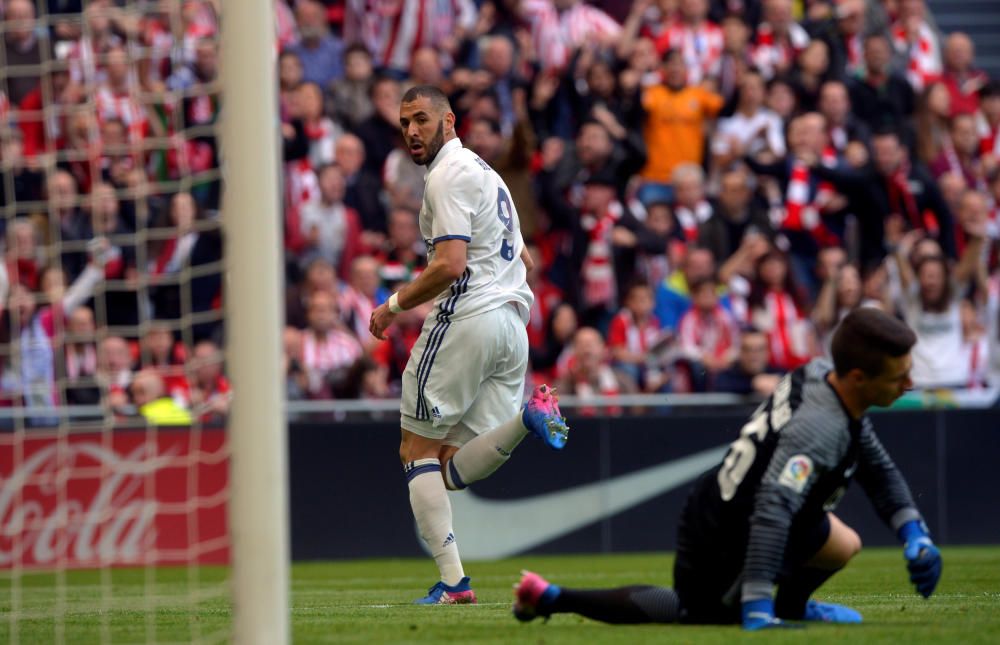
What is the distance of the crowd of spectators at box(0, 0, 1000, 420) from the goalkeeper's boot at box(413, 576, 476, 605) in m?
4.02

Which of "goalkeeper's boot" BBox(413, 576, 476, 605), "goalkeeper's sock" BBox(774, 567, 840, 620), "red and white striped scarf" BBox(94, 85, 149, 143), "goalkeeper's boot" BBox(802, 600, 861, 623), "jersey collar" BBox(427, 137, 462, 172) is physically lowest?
"goalkeeper's boot" BBox(413, 576, 476, 605)

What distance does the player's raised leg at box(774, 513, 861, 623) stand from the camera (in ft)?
18.1

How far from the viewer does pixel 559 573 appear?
10.5 meters

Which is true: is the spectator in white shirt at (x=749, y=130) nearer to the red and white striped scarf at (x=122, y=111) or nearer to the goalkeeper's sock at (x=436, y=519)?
the red and white striped scarf at (x=122, y=111)

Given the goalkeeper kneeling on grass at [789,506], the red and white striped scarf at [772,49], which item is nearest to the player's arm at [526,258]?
the goalkeeper kneeling on grass at [789,506]

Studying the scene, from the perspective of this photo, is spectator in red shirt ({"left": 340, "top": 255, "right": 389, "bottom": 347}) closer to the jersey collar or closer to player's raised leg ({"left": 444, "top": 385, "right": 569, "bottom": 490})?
player's raised leg ({"left": 444, "top": 385, "right": 569, "bottom": 490})

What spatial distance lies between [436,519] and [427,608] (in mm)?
535

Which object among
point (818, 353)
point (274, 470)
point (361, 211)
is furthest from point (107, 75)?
point (274, 470)

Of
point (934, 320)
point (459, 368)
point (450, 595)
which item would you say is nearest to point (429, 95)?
point (459, 368)

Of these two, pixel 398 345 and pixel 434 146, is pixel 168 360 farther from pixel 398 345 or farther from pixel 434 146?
pixel 434 146

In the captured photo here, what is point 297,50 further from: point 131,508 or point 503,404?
point 503,404

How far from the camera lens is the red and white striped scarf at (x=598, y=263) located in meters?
13.6

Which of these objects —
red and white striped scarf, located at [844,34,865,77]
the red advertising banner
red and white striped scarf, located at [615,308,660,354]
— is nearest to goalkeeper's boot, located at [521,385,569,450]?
the red advertising banner

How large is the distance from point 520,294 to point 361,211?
6273 millimetres
